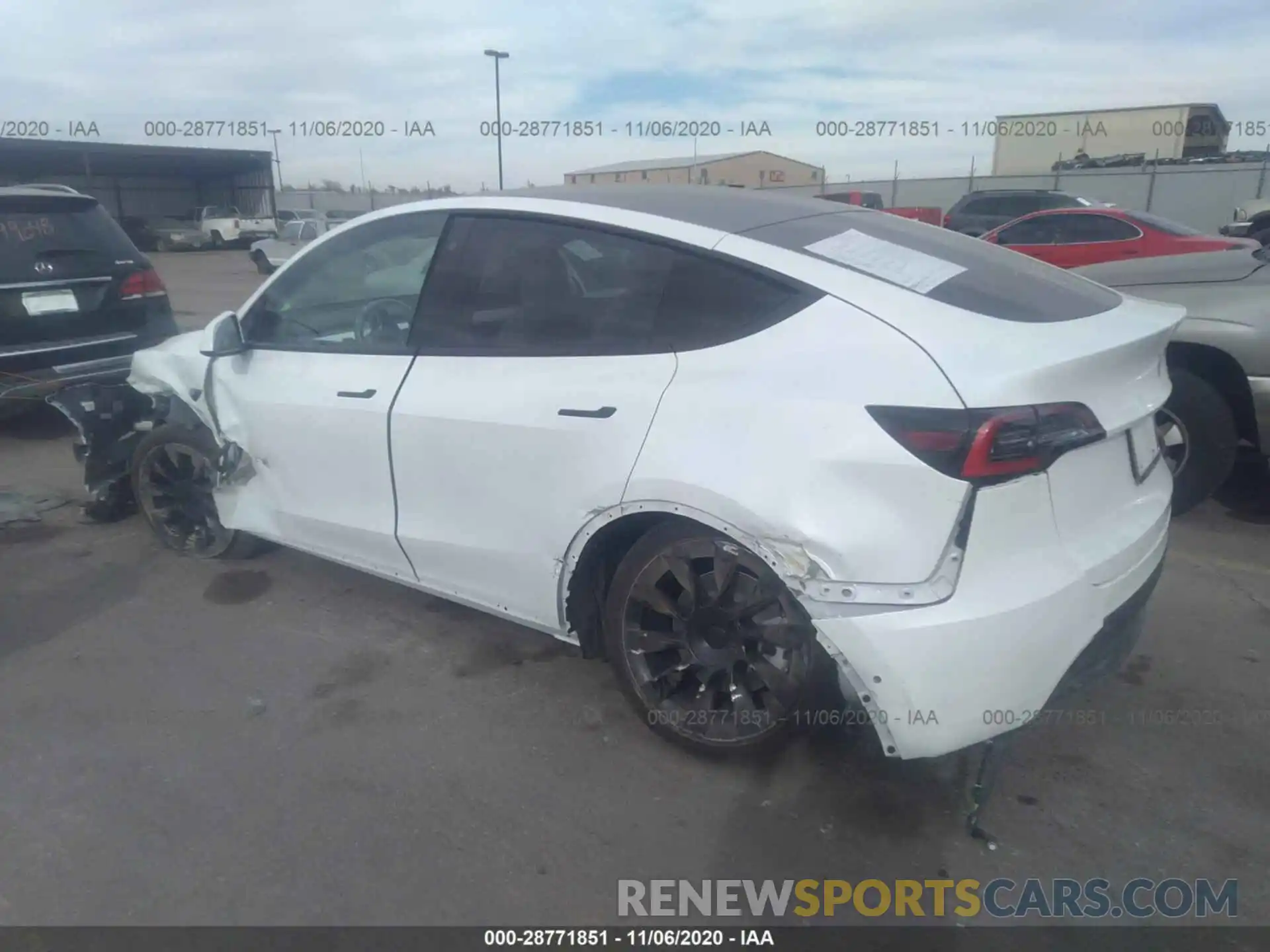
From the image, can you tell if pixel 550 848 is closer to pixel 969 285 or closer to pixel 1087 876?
pixel 1087 876

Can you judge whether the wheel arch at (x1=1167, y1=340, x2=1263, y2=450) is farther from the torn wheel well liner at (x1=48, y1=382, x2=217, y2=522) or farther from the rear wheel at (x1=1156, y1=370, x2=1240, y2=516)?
the torn wheel well liner at (x1=48, y1=382, x2=217, y2=522)

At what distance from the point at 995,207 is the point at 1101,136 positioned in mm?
20562

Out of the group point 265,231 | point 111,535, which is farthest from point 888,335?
point 265,231

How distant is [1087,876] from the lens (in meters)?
2.50

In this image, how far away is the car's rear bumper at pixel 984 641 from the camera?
2334mm

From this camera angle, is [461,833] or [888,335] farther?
[461,833]

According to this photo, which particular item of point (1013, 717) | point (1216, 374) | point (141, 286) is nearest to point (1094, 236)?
point (1216, 374)

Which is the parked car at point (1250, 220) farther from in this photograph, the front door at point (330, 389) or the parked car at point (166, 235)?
the parked car at point (166, 235)

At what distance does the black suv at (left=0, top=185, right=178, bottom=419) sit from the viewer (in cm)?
586

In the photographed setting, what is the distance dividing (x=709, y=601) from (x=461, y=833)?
959 millimetres

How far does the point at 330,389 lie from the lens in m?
3.56

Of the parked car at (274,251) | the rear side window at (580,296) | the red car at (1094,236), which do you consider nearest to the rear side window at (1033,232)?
the red car at (1094,236)

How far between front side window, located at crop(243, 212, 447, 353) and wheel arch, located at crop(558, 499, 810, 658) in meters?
1.16

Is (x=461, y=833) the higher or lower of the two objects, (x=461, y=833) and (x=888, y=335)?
the lower
